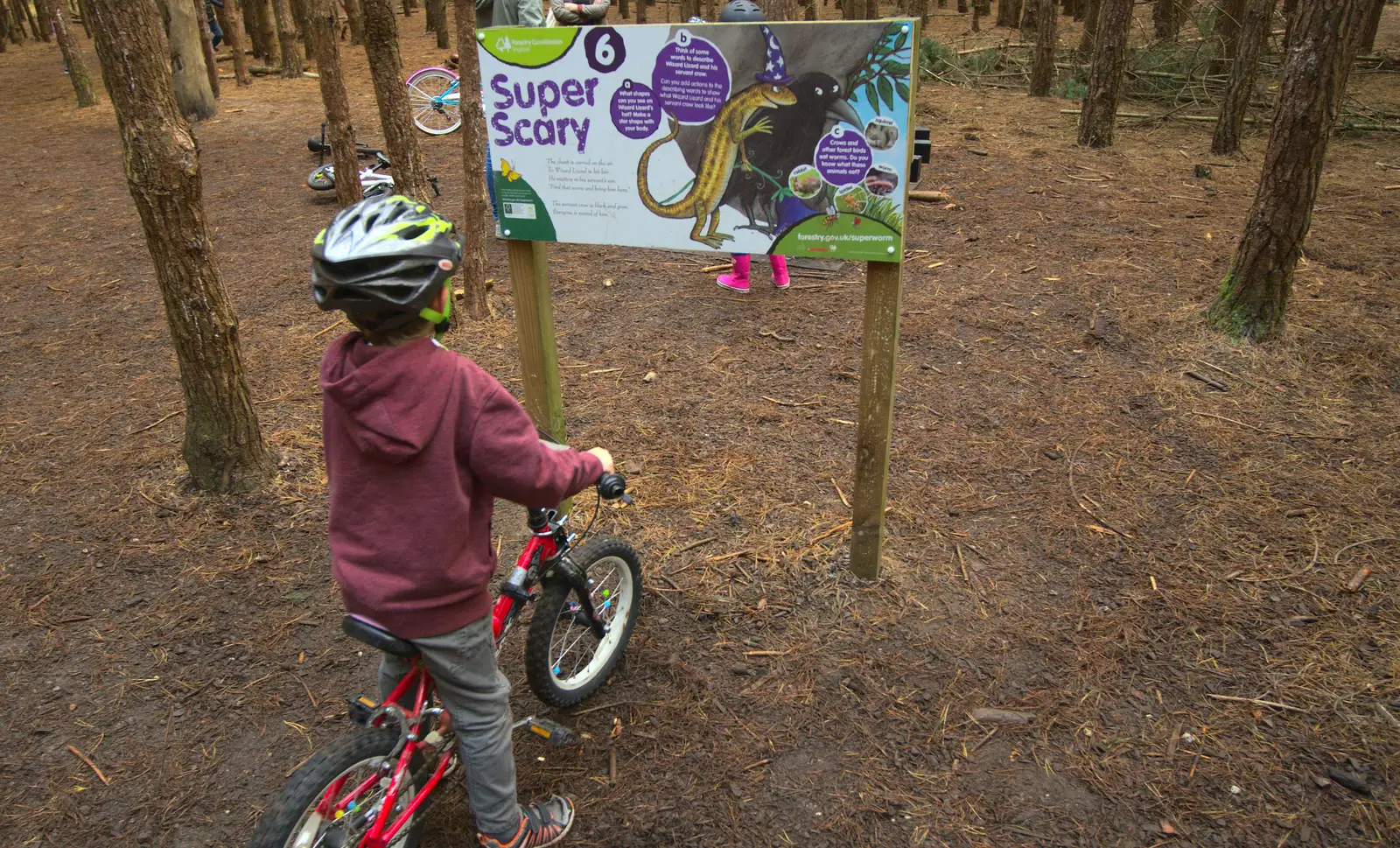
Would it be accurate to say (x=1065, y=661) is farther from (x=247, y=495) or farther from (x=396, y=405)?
(x=247, y=495)

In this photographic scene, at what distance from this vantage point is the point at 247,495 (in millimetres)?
4320

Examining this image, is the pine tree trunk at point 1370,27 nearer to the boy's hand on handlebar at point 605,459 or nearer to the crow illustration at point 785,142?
the crow illustration at point 785,142

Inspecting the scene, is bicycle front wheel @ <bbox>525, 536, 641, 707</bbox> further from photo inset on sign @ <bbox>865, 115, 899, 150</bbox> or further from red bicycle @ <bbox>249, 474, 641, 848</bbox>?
photo inset on sign @ <bbox>865, 115, 899, 150</bbox>

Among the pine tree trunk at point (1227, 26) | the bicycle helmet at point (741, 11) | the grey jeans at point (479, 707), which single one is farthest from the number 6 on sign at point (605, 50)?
the pine tree trunk at point (1227, 26)

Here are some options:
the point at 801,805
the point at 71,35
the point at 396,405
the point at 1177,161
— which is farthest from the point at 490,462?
the point at 71,35

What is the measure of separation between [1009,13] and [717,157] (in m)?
18.2

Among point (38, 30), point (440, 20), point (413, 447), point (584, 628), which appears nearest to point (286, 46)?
point (440, 20)

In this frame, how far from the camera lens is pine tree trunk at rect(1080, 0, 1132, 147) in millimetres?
9211

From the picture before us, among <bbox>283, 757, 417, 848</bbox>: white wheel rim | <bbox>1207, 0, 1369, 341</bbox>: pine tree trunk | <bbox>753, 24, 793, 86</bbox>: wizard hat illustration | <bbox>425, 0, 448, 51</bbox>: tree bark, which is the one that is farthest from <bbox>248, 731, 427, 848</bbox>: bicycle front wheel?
<bbox>425, 0, 448, 51</bbox>: tree bark

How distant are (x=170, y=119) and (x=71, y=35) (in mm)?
12669

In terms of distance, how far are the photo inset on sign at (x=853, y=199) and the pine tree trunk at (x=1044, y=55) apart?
35.7 ft

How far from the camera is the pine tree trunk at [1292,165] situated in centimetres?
497

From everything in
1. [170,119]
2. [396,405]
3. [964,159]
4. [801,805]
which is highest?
[170,119]

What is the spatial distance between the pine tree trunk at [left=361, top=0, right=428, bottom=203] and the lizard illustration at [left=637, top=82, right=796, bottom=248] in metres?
3.06
